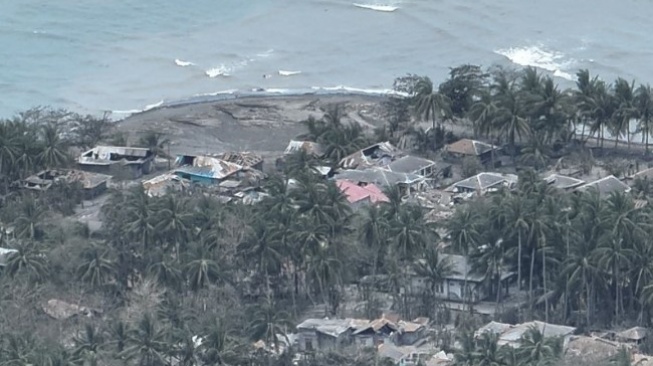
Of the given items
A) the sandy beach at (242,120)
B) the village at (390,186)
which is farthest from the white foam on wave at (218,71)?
the village at (390,186)

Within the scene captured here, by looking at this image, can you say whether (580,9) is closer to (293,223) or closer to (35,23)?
(35,23)

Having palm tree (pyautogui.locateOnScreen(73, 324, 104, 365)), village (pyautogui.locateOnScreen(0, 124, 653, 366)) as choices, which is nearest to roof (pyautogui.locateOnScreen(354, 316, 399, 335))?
village (pyautogui.locateOnScreen(0, 124, 653, 366))

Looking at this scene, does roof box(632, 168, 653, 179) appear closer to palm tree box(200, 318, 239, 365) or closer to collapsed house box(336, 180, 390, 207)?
collapsed house box(336, 180, 390, 207)

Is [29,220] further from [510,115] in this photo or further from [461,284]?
[510,115]

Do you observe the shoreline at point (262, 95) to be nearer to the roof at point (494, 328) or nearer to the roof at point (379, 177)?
the roof at point (379, 177)

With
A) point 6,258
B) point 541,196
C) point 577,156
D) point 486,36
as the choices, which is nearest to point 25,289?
point 6,258

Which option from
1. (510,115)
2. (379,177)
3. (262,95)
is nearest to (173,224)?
(379,177)

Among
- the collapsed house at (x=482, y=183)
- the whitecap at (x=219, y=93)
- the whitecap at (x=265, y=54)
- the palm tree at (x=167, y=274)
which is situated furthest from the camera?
the whitecap at (x=265, y=54)
